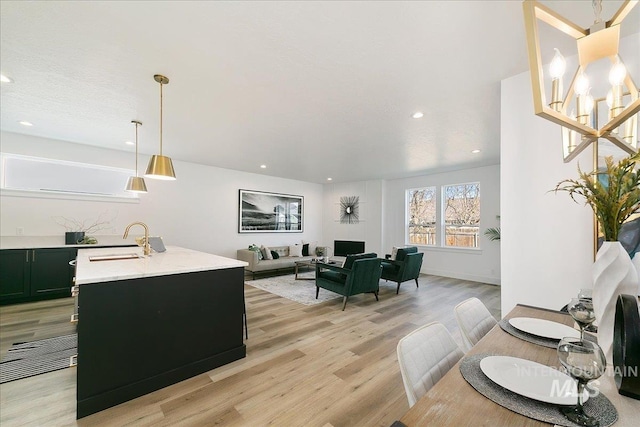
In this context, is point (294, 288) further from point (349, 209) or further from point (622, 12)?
point (622, 12)

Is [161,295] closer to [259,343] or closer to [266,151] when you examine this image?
[259,343]

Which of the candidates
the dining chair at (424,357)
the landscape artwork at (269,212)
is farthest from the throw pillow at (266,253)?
the dining chair at (424,357)

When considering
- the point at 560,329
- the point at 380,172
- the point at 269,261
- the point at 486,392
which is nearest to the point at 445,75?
the point at 560,329

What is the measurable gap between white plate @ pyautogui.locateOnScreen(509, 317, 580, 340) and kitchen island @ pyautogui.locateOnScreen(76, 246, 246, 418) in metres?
2.25

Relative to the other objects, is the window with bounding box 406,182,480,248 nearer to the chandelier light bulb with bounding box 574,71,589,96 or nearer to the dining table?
the chandelier light bulb with bounding box 574,71,589,96

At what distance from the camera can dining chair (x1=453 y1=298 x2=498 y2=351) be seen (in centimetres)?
146

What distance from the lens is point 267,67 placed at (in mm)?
2238

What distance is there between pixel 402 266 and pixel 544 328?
372cm

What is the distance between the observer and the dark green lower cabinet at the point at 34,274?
3816 millimetres

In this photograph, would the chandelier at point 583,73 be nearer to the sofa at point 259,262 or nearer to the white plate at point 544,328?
the white plate at point 544,328

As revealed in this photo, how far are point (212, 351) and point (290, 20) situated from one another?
111 inches

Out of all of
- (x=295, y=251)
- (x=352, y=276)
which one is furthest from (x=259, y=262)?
(x=352, y=276)

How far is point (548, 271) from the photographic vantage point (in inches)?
84.6

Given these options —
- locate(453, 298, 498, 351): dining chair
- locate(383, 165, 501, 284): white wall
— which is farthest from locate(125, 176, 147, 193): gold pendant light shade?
locate(383, 165, 501, 284): white wall
